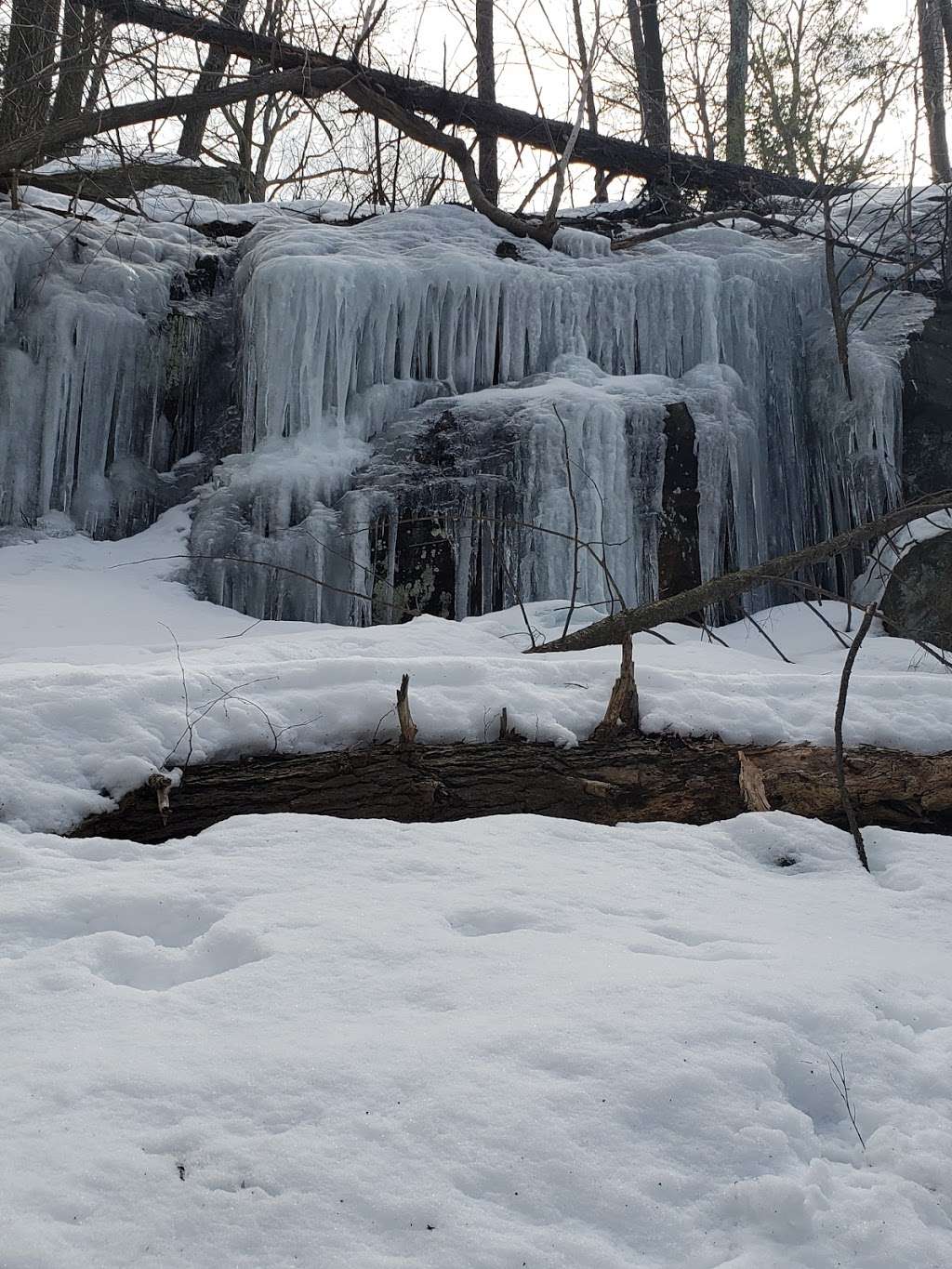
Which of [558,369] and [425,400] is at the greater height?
[558,369]

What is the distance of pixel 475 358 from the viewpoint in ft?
28.1

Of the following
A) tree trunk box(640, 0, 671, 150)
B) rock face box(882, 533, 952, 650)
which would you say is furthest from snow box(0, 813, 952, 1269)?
tree trunk box(640, 0, 671, 150)

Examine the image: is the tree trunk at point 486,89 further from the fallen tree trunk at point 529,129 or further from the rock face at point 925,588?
the rock face at point 925,588

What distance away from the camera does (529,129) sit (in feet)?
33.0

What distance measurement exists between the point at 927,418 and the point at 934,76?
7.05m

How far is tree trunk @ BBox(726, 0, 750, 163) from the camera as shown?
1248 cm

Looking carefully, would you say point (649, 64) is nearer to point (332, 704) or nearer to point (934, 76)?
point (934, 76)

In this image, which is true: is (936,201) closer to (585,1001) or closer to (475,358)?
(475,358)

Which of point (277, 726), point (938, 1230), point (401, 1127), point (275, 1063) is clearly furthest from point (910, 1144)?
point (277, 726)

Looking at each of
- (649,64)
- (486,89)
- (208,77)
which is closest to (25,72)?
(208,77)

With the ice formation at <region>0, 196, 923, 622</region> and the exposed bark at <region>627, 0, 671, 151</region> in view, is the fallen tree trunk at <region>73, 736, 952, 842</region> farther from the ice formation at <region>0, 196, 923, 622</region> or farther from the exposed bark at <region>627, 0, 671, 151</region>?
the exposed bark at <region>627, 0, 671, 151</region>

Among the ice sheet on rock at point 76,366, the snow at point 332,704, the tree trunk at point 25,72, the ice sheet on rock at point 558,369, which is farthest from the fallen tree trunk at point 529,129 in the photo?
the snow at point 332,704

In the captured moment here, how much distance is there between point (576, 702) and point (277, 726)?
0.97m

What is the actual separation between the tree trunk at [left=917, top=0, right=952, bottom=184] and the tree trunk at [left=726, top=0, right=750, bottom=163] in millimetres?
2106
